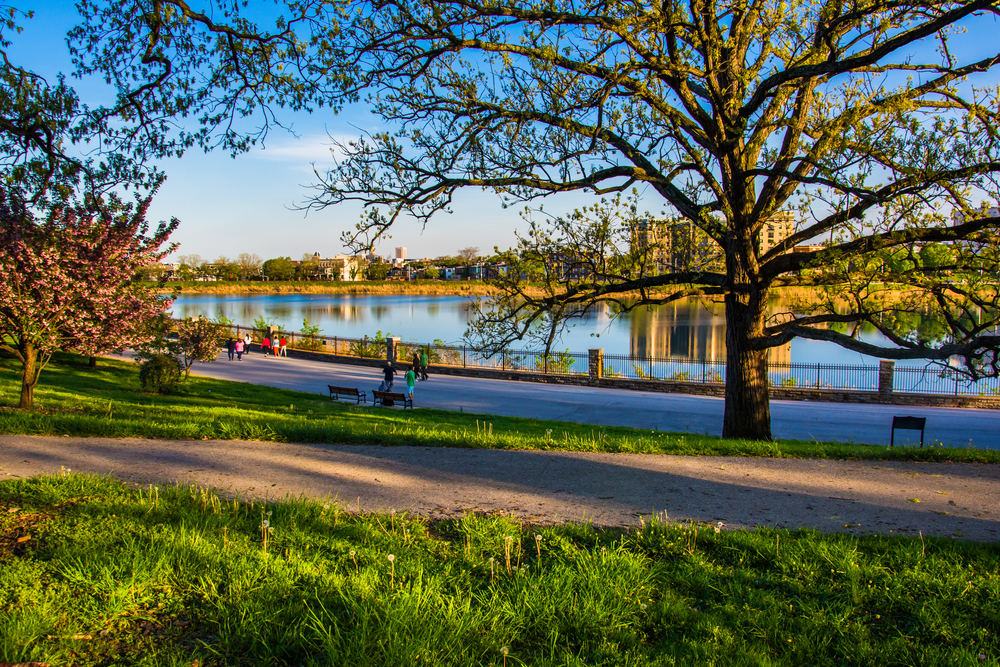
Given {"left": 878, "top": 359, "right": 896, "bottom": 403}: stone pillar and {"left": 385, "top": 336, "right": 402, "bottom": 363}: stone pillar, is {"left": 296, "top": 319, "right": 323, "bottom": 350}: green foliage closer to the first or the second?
{"left": 385, "top": 336, "right": 402, "bottom": 363}: stone pillar

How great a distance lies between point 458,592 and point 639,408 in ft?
54.0

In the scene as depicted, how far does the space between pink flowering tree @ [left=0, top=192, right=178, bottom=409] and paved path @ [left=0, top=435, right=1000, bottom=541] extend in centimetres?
326

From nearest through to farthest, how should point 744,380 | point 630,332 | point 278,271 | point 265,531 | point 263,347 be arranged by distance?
point 265,531
point 744,380
point 263,347
point 630,332
point 278,271

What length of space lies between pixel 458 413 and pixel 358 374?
1158 cm

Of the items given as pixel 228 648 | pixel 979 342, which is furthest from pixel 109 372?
pixel 979 342

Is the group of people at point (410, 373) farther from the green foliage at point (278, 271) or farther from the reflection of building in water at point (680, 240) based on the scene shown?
the green foliage at point (278, 271)

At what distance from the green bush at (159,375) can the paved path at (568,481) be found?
835 cm

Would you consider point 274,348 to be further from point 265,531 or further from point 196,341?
point 265,531

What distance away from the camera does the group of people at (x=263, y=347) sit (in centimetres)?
3037

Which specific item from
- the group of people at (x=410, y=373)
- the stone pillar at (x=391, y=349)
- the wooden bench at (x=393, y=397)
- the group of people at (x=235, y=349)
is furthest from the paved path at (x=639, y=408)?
the group of people at (x=235, y=349)

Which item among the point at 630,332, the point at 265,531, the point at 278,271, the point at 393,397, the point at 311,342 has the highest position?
the point at 278,271

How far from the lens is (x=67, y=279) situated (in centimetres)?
988

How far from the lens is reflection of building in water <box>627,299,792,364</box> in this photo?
3791 centimetres

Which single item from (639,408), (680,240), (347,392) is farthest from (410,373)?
(680,240)
